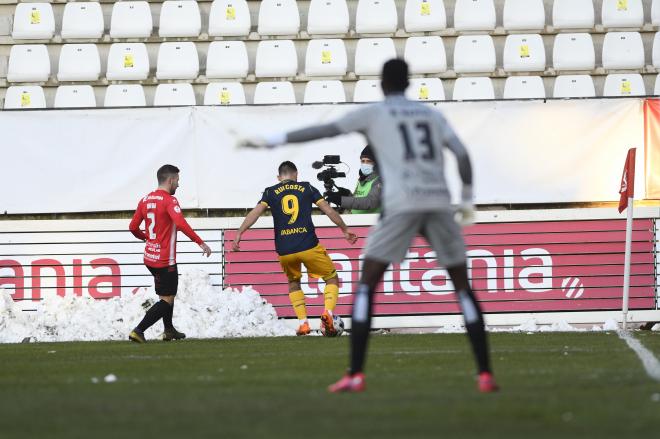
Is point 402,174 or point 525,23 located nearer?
point 402,174

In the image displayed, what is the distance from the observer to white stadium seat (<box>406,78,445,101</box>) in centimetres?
1844

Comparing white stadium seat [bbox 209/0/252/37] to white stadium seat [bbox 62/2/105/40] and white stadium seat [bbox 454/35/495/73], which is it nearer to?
white stadium seat [bbox 62/2/105/40]

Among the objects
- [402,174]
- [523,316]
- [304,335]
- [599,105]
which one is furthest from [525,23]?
[402,174]

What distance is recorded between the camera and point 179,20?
19.6 m

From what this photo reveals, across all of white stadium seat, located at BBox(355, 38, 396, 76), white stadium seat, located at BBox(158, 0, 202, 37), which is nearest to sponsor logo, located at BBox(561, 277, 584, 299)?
white stadium seat, located at BBox(355, 38, 396, 76)

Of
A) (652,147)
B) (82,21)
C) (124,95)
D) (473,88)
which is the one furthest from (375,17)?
(652,147)

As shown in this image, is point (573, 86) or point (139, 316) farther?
point (573, 86)

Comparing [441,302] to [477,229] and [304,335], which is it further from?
[304,335]

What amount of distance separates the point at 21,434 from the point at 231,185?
36.0ft

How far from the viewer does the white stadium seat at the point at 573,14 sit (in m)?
19.8

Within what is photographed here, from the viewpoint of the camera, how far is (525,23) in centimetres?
1964

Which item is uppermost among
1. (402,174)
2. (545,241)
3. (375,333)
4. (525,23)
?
(525,23)

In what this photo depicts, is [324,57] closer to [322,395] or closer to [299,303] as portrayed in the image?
[299,303]

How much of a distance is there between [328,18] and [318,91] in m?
1.55
